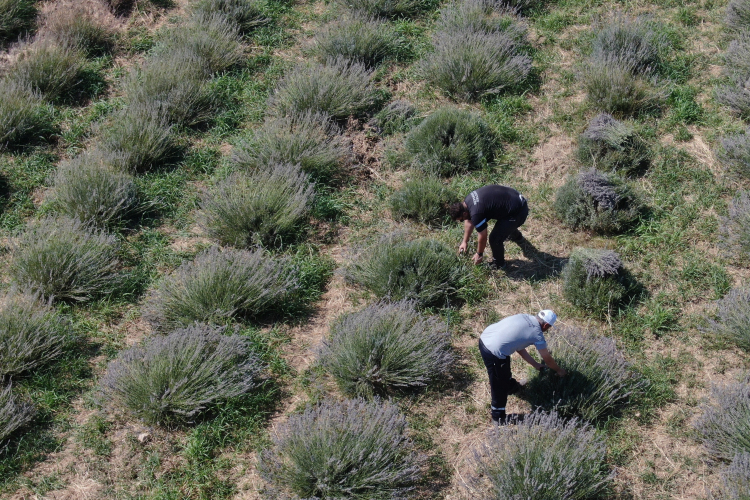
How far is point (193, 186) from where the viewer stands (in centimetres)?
786

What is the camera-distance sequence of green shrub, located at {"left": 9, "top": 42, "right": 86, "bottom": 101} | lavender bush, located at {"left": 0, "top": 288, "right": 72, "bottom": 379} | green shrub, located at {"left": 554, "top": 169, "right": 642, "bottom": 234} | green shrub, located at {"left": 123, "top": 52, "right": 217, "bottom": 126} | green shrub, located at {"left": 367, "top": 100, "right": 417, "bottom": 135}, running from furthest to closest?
green shrub, located at {"left": 9, "top": 42, "right": 86, "bottom": 101}
green shrub, located at {"left": 123, "top": 52, "right": 217, "bottom": 126}
green shrub, located at {"left": 367, "top": 100, "right": 417, "bottom": 135}
green shrub, located at {"left": 554, "top": 169, "right": 642, "bottom": 234}
lavender bush, located at {"left": 0, "top": 288, "right": 72, "bottom": 379}

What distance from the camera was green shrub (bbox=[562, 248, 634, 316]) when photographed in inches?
241

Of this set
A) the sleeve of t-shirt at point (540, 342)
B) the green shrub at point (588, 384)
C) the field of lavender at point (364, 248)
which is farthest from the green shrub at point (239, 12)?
the sleeve of t-shirt at point (540, 342)

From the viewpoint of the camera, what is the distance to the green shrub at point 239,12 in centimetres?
976

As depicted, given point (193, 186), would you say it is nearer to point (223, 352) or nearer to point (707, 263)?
point (223, 352)

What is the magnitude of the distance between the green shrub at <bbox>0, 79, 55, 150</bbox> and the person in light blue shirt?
6.10m

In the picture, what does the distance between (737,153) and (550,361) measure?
3.51m

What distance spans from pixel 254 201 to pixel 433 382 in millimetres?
2630

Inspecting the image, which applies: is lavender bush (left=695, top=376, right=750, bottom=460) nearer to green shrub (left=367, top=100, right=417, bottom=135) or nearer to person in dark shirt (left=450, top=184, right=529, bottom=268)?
person in dark shirt (left=450, top=184, right=529, bottom=268)

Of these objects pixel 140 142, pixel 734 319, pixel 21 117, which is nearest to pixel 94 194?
pixel 140 142

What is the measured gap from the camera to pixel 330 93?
8.33 m

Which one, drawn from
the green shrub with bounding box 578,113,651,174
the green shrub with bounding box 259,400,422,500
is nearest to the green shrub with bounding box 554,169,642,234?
the green shrub with bounding box 578,113,651,174

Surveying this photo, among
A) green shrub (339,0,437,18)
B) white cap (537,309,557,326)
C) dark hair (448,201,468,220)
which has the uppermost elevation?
green shrub (339,0,437,18)

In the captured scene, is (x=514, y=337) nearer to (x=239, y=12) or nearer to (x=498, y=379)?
(x=498, y=379)
